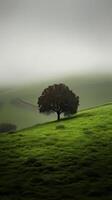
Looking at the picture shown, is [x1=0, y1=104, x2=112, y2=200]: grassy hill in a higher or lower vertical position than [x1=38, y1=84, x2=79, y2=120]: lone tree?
lower

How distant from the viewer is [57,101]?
10400 centimetres

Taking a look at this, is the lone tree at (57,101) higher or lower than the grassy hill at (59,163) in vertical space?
higher

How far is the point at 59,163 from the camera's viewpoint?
5450 centimetres

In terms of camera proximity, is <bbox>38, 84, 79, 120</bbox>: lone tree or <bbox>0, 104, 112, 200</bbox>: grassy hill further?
<bbox>38, 84, 79, 120</bbox>: lone tree

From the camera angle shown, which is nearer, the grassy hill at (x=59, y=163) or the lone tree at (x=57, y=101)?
the grassy hill at (x=59, y=163)

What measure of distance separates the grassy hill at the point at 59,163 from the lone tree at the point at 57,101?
16813mm

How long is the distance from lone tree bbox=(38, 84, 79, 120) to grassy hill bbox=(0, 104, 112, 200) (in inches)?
662

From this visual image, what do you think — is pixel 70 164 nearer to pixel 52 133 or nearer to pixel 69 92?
pixel 52 133

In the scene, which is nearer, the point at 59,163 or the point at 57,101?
the point at 59,163

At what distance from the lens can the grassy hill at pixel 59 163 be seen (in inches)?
1615

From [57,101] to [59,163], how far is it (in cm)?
5027

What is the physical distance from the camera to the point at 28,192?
4122 centimetres

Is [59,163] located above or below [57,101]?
below

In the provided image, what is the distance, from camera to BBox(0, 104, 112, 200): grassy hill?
135 ft
